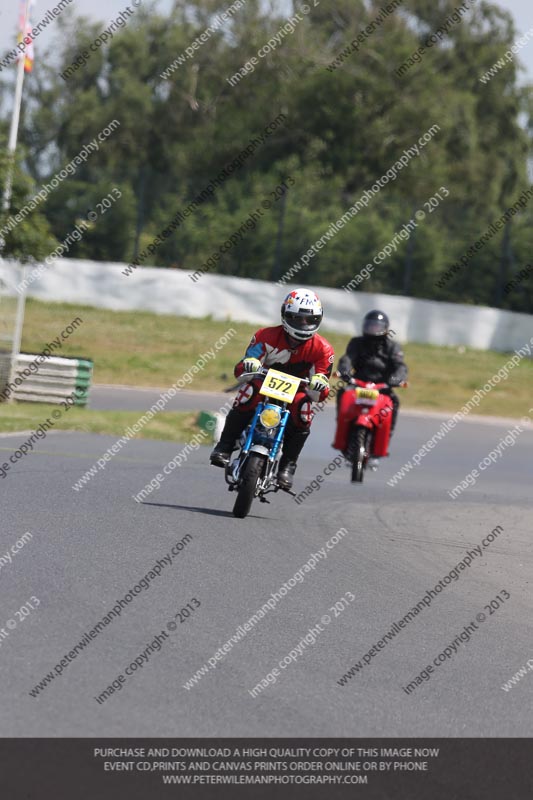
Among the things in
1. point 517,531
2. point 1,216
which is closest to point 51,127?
point 1,216

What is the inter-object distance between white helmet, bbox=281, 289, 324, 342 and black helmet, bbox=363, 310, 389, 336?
15.2ft

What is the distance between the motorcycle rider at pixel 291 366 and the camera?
1112 centimetres

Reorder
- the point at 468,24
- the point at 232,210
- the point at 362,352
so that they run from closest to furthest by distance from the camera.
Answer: the point at 362,352 → the point at 232,210 → the point at 468,24

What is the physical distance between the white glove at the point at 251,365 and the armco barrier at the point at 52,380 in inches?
446

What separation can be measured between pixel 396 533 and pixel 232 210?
36.5m

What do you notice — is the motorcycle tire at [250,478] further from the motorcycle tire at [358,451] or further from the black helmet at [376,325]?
the black helmet at [376,325]

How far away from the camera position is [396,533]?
11578 mm

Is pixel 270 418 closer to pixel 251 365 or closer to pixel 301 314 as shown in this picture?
pixel 251 365

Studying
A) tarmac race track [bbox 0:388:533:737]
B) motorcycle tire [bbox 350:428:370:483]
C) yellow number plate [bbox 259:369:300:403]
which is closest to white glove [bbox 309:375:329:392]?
yellow number plate [bbox 259:369:300:403]

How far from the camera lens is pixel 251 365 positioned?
1102cm

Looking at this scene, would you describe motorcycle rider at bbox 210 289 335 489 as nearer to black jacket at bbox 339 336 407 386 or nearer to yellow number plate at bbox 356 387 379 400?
yellow number plate at bbox 356 387 379 400
